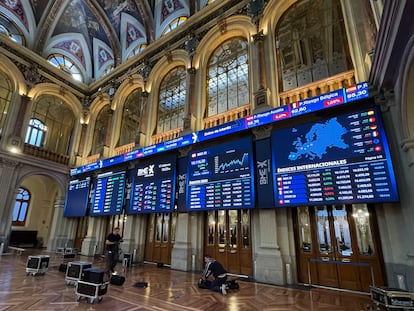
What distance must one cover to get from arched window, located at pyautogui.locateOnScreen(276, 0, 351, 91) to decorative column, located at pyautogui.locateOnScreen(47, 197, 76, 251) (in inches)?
477

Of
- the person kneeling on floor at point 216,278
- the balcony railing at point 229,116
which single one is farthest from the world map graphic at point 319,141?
the person kneeling on floor at point 216,278

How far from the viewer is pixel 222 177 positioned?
6.76 meters

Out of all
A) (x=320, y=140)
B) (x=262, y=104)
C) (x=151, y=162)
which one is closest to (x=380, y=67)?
(x=320, y=140)

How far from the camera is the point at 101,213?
9797 mm

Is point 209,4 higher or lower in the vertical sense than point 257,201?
higher

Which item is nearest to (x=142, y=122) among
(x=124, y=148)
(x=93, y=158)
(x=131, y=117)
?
(x=124, y=148)

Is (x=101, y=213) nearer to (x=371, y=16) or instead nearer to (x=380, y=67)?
(x=380, y=67)

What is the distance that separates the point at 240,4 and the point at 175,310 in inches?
383

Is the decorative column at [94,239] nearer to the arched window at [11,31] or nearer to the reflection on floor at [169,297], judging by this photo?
the reflection on floor at [169,297]

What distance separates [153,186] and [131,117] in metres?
5.07

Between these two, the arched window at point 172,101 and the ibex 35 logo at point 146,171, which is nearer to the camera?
the ibex 35 logo at point 146,171

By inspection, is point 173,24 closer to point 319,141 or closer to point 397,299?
point 319,141

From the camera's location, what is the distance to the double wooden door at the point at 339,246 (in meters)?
4.91

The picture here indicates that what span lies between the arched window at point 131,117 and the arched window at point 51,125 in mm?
4238
